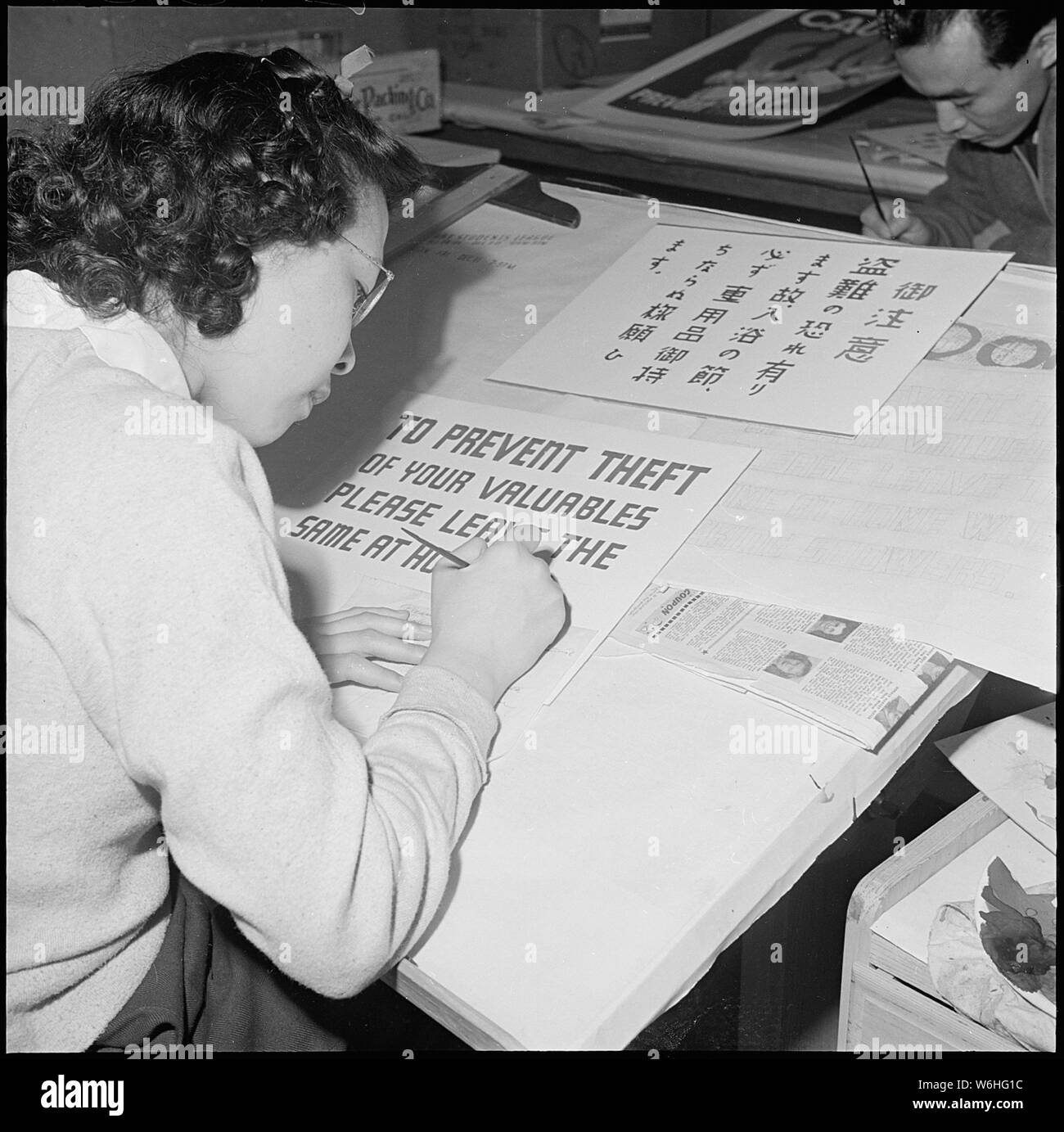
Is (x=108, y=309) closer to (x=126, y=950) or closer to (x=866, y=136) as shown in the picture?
(x=126, y=950)

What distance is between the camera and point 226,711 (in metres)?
0.50

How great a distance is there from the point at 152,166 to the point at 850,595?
467 mm

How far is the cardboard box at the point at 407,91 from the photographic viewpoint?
162 cm

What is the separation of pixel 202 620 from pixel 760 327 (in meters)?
0.60

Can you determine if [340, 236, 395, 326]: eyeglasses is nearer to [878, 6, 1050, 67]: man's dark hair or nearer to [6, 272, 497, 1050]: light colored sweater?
[6, 272, 497, 1050]: light colored sweater

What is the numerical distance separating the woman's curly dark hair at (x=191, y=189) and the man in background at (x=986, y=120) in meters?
0.80

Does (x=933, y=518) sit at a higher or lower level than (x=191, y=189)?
lower

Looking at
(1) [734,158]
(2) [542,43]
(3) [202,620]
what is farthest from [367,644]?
(2) [542,43]

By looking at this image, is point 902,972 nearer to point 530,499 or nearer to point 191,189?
point 530,499

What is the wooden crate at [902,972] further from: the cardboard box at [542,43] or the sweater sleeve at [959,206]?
the cardboard box at [542,43]

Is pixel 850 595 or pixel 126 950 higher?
pixel 850 595

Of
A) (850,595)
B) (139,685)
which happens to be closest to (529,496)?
(850,595)

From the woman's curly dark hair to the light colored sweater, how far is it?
7 centimetres

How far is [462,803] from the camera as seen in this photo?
59 cm
